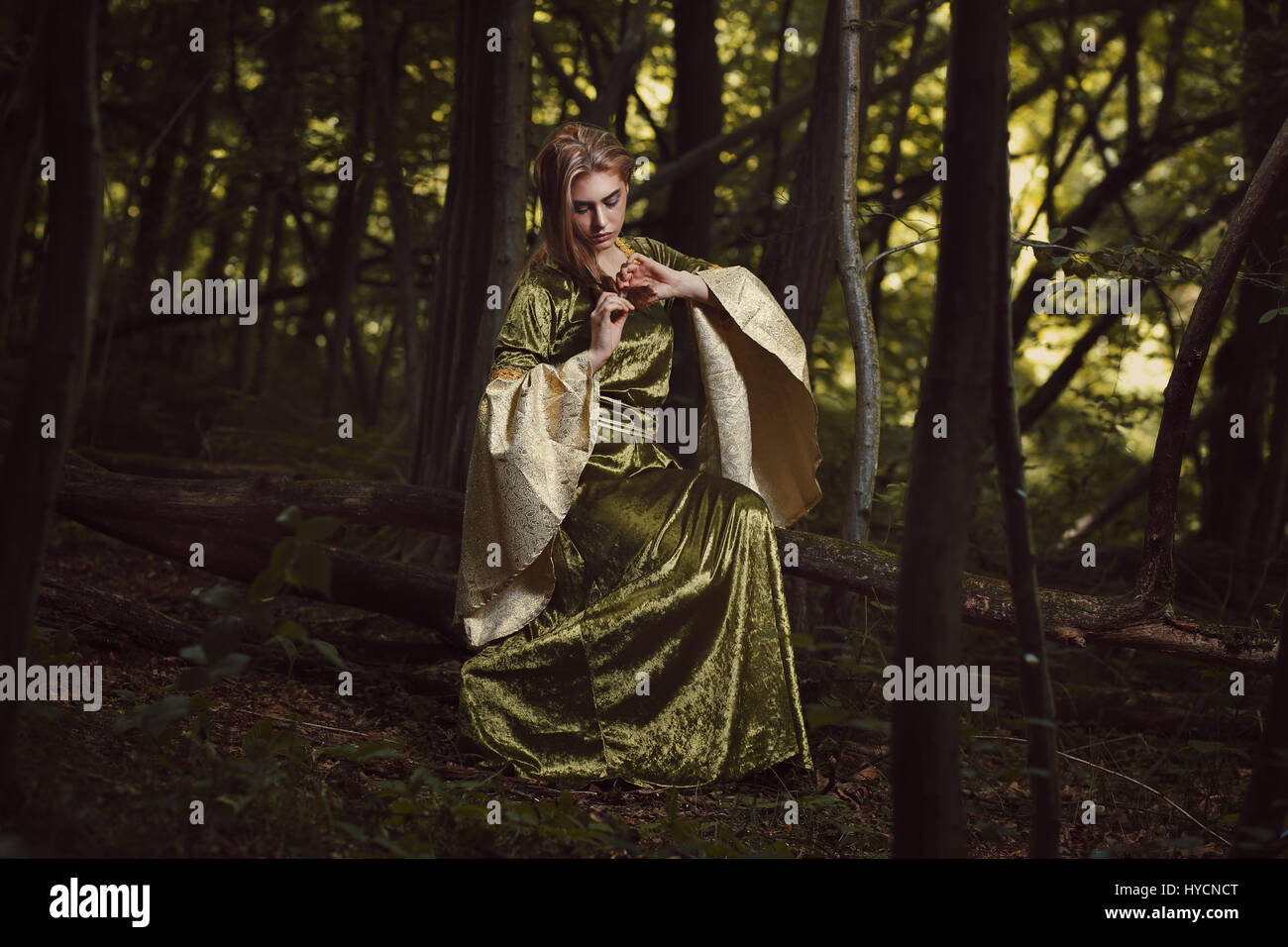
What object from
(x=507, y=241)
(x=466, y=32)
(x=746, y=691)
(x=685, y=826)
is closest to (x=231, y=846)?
(x=685, y=826)

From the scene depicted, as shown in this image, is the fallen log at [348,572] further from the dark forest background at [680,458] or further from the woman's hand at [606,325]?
the woman's hand at [606,325]

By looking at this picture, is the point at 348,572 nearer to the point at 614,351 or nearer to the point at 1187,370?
the point at 614,351

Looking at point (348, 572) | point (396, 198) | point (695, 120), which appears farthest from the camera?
point (695, 120)

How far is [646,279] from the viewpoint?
3.59 m

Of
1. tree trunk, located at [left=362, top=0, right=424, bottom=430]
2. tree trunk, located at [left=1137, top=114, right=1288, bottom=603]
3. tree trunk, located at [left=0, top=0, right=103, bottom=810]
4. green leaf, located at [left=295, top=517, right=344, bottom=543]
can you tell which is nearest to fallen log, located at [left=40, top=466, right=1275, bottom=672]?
tree trunk, located at [left=1137, top=114, right=1288, bottom=603]

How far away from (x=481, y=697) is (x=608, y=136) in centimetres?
185

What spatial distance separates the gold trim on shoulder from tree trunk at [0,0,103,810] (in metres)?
1.47

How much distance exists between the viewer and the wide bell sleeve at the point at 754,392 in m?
3.77

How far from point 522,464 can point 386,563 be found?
141 centimetres

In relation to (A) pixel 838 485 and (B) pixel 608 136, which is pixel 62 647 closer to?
(B) pixel 608 136

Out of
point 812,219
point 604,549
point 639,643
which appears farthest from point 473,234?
point 639,643

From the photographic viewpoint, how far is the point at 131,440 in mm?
7727

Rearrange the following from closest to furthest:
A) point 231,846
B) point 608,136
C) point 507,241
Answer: point 231,846, point 608,136, point 507,241

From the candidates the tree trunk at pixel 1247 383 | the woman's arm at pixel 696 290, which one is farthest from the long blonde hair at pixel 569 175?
the tree trunk at pixel 1247 383
